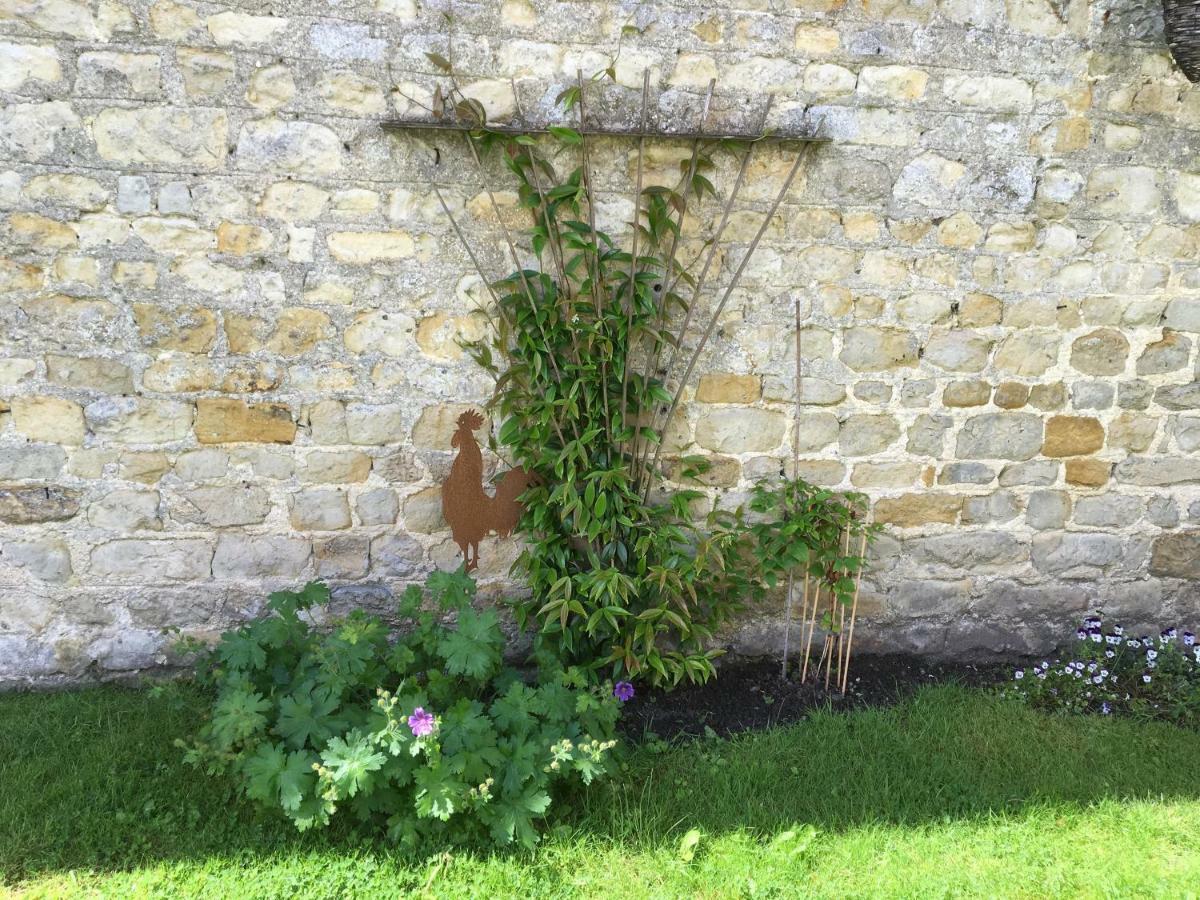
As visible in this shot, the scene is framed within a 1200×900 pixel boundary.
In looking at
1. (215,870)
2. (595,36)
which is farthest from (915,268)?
(215,870)

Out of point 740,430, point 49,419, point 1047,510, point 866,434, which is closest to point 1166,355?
point 1047,510

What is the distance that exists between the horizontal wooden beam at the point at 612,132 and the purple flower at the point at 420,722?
1.87m

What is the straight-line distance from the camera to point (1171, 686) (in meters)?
3.21

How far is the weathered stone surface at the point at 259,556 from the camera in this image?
121 inches

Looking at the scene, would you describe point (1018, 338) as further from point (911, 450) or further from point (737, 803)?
point (737, 803)

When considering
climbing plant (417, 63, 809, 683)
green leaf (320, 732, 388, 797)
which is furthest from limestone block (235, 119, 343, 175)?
green leaf (320, 732, 388, 797)

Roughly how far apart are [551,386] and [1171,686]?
2652mm

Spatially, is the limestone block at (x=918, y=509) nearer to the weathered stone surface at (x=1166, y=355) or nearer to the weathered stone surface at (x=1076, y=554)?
the weathered stone surface at (x=1076, y=554)

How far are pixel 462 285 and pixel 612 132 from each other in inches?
29.3

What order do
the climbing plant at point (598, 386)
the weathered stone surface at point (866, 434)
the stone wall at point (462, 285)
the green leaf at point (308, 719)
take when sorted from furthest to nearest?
the weathered stone surface at point (866, 434) < the climbing plant at point (598, 386) < the stone wall at point (462, 285) < the green leaf at point (308, 719)

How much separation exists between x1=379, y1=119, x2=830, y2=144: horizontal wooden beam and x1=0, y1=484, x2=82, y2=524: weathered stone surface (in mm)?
1729

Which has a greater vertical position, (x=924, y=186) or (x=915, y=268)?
(x=924, y=186)

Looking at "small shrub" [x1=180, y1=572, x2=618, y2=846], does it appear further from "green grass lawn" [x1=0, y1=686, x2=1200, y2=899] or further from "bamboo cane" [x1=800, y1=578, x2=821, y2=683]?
"bamboo cane" [x1=800, y1=578, x2=821, y2=683]

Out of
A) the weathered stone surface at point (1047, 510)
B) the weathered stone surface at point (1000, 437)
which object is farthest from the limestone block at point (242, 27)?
the weathered stone surface at point (1047, 510)
